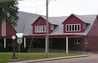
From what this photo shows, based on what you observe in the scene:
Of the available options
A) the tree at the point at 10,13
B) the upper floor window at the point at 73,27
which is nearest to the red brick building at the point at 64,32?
the upper floor window at the point at 73,27

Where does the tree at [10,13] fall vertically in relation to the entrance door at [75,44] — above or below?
above

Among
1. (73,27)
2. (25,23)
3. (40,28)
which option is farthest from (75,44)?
(25,23)

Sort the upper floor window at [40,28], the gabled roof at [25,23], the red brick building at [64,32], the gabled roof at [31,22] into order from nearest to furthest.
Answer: the red brick building at [64,32] → the gabled roof at [31,22] → the upper floor window at [40,28] → the gabled roof at [25,23]

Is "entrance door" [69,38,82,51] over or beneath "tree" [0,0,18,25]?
beneath

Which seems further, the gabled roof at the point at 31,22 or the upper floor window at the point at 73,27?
the gabled roof at the point at 31,22

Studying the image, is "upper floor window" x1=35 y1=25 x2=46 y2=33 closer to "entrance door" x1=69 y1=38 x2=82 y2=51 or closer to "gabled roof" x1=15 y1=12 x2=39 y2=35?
"gabled roof" x1=15 y1=12 x2=39 y2=35

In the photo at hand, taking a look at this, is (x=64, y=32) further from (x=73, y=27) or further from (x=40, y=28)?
(x=40, y=28)

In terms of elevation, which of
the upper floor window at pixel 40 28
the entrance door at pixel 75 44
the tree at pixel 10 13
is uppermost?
the tree at pixel 10 13

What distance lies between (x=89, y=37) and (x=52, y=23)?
341 inches

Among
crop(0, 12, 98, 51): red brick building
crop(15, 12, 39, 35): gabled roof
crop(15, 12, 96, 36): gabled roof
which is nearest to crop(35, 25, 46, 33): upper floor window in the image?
crop(0, 12, 98, 51): red brick building

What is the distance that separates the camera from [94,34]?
7406 cm

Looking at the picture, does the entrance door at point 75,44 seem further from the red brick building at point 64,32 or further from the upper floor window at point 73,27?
→ the upper floor window at point 73,27

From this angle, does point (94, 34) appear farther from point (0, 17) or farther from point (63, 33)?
point (0, 17)

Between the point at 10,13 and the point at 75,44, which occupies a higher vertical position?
the point at 10,13
